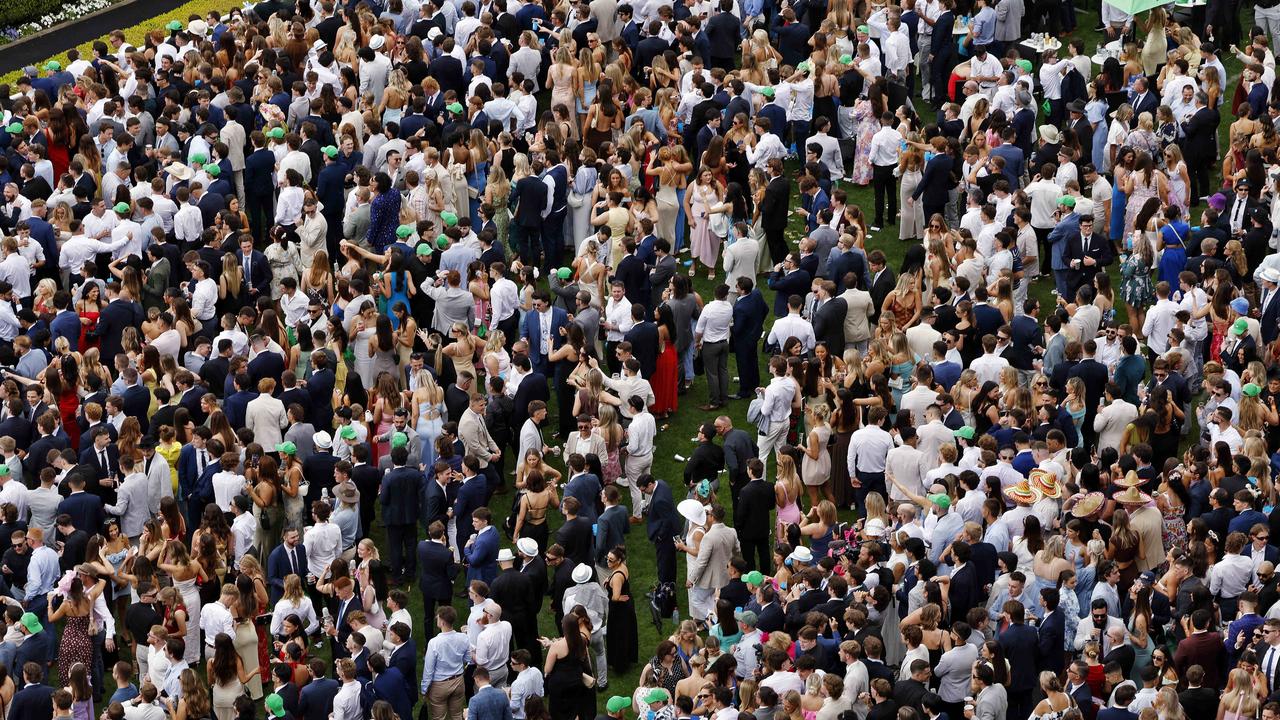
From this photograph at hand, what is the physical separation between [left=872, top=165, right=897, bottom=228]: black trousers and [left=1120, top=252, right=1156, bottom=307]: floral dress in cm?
393

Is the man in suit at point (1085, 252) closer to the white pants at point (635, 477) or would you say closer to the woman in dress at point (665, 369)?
the woman in dress at point (665, 369)

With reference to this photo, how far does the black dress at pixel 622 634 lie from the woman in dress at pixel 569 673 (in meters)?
0.83

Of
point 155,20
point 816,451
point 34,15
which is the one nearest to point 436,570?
point 816,451

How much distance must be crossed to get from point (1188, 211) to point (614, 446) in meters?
9.07

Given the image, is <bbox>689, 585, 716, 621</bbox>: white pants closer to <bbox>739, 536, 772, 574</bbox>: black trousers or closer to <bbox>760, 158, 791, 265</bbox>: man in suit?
<bbox>739, 536, 772, 574</bbox>: black trousers

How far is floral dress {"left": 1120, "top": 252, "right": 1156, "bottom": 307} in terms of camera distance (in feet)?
71.9

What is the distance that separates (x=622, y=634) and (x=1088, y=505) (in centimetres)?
443

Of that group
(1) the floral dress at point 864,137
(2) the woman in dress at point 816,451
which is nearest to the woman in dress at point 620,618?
(2) the woman in dress at point 816,451

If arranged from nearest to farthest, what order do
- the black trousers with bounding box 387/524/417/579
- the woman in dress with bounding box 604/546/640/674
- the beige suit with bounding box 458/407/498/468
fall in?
the woman in dress with bounding box 604/546/640/674 → the black trousers with bounding box 387/524/417/579 → the beige suit with bounding box 458/407/498/468

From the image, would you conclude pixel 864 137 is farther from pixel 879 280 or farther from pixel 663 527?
pixel 663 527

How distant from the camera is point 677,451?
857 inches

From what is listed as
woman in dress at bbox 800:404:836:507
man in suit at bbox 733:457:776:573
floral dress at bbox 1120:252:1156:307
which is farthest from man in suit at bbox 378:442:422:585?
floral dress at bbox 1120:252:1156:307

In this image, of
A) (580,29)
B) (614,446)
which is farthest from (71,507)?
(580,29)

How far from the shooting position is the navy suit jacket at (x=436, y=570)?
18125 mm
